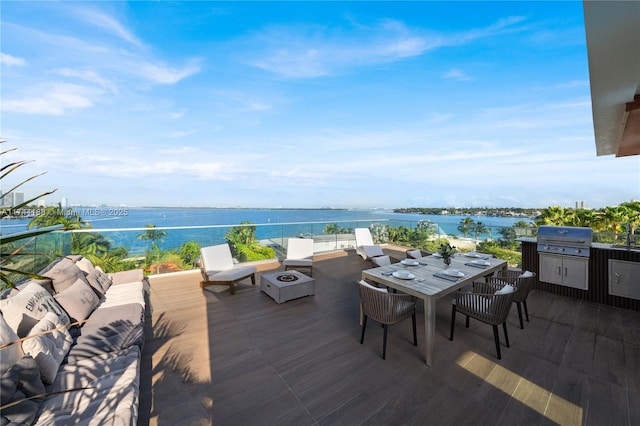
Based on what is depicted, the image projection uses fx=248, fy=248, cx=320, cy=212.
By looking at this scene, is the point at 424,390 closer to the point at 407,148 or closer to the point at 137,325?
the point at 137,325

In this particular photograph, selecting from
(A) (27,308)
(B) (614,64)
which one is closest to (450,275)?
(B) (614,64)

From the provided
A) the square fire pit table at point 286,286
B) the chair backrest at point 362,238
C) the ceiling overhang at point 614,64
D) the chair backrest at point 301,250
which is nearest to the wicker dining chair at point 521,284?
the ceiling overhang at point 614,64

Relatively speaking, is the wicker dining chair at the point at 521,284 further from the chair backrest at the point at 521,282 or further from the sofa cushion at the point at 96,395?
the sofa cushion at the point at 96,395

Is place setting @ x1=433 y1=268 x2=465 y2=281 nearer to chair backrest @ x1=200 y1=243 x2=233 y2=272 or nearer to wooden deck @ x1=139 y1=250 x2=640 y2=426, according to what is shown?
wooden deck @ x1=139 y1=250 x2=640 y2=426

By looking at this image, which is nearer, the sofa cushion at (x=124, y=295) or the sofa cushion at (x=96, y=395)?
the sofa cushion at (x=96, y=395)

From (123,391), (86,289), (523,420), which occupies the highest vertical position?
(86,289)

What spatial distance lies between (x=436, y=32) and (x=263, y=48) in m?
4.52

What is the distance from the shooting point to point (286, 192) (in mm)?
32656

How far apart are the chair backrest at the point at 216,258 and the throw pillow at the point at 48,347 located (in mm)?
2746

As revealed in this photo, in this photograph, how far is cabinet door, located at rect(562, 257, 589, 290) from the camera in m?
4.17

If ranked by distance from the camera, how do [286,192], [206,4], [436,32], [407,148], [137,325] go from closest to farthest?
[137,325] → [206,4] → [436,32] → [407,148] → [286,192]

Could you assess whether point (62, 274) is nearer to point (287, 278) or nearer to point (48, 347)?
point (48, 347)

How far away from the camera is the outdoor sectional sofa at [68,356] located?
1.48 meters

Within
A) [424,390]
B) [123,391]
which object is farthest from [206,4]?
[424,390]
